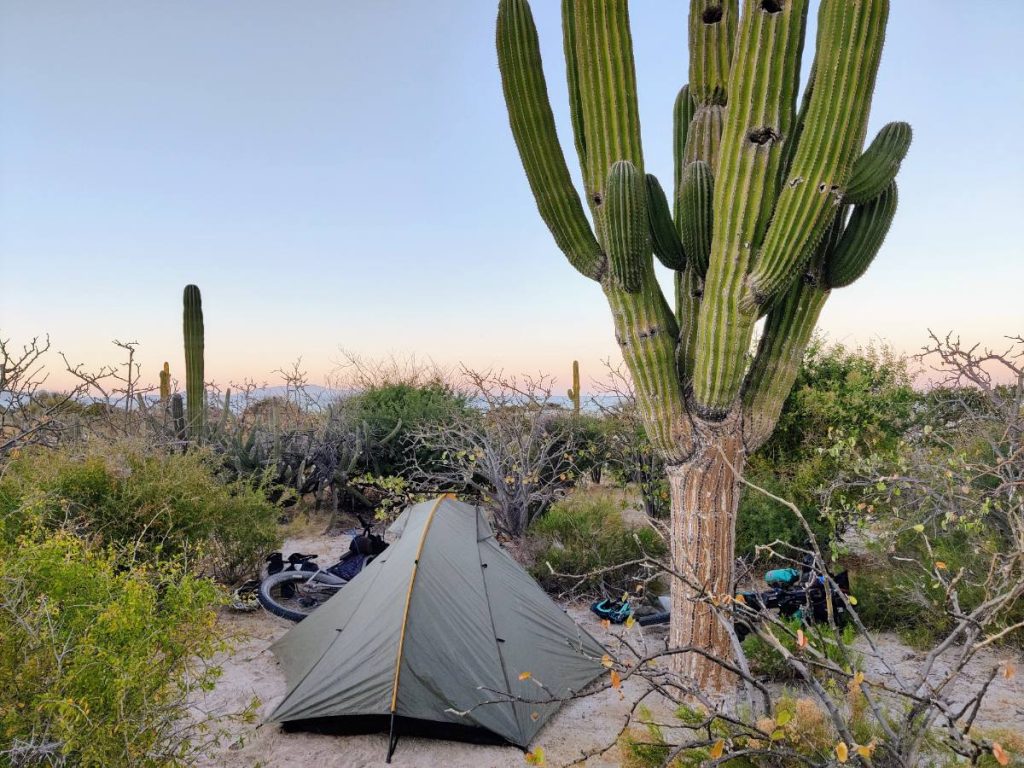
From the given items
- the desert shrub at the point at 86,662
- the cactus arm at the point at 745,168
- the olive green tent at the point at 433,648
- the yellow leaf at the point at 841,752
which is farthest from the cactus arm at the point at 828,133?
the desert shrub at the point at 86,662

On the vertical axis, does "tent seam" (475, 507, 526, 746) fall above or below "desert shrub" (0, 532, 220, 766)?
below

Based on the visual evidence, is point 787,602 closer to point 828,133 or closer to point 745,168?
point 745,168

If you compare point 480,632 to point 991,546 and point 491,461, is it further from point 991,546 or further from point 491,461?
point 991,546

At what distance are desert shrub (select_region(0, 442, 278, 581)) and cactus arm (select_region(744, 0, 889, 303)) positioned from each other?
495cm

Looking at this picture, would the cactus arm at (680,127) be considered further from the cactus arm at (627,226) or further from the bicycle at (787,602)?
the bicycle at (787,602)

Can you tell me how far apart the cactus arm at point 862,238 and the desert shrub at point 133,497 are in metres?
5.39

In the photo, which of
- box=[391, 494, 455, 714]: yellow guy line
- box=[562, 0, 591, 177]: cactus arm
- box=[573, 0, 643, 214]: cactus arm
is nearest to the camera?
box=[391, 494, 455, 714]: yellow guy line

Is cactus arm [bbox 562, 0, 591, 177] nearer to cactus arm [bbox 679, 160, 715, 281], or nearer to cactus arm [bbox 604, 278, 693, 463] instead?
cactus arm [bbox 679, 160, 715, 281]

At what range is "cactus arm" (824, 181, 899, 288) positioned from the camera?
458 centimetres

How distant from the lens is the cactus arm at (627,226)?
445 cm

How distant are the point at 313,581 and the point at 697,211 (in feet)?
15.3

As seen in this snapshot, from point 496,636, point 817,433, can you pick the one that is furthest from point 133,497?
point 817,433

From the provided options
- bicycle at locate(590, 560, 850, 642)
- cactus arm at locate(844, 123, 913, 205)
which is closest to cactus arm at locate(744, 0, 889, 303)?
cactus arm at locate(844, 123, 913, 205)

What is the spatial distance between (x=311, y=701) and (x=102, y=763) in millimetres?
2077
